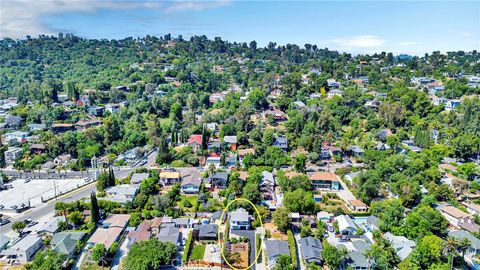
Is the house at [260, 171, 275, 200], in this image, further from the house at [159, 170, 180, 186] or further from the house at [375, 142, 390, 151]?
the house at [375, 142, 390, 151]

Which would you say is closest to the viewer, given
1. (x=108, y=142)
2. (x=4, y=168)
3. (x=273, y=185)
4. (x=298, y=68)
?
(x=273, y=185)

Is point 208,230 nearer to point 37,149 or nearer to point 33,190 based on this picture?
point 33,190

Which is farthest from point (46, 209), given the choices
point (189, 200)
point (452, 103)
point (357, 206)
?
point (452, 103)

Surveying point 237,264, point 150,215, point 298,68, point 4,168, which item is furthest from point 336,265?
point 298,68

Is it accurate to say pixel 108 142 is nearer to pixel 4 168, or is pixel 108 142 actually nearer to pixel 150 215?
pixel 4 168

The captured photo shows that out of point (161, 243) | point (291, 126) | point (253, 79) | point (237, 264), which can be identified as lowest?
point (237, 264)

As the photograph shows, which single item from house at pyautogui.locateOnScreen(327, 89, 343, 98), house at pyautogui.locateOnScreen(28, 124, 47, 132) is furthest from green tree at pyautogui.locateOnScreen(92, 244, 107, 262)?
house at pyautogui.locateOnScreen(327, 89, 343, 98)
